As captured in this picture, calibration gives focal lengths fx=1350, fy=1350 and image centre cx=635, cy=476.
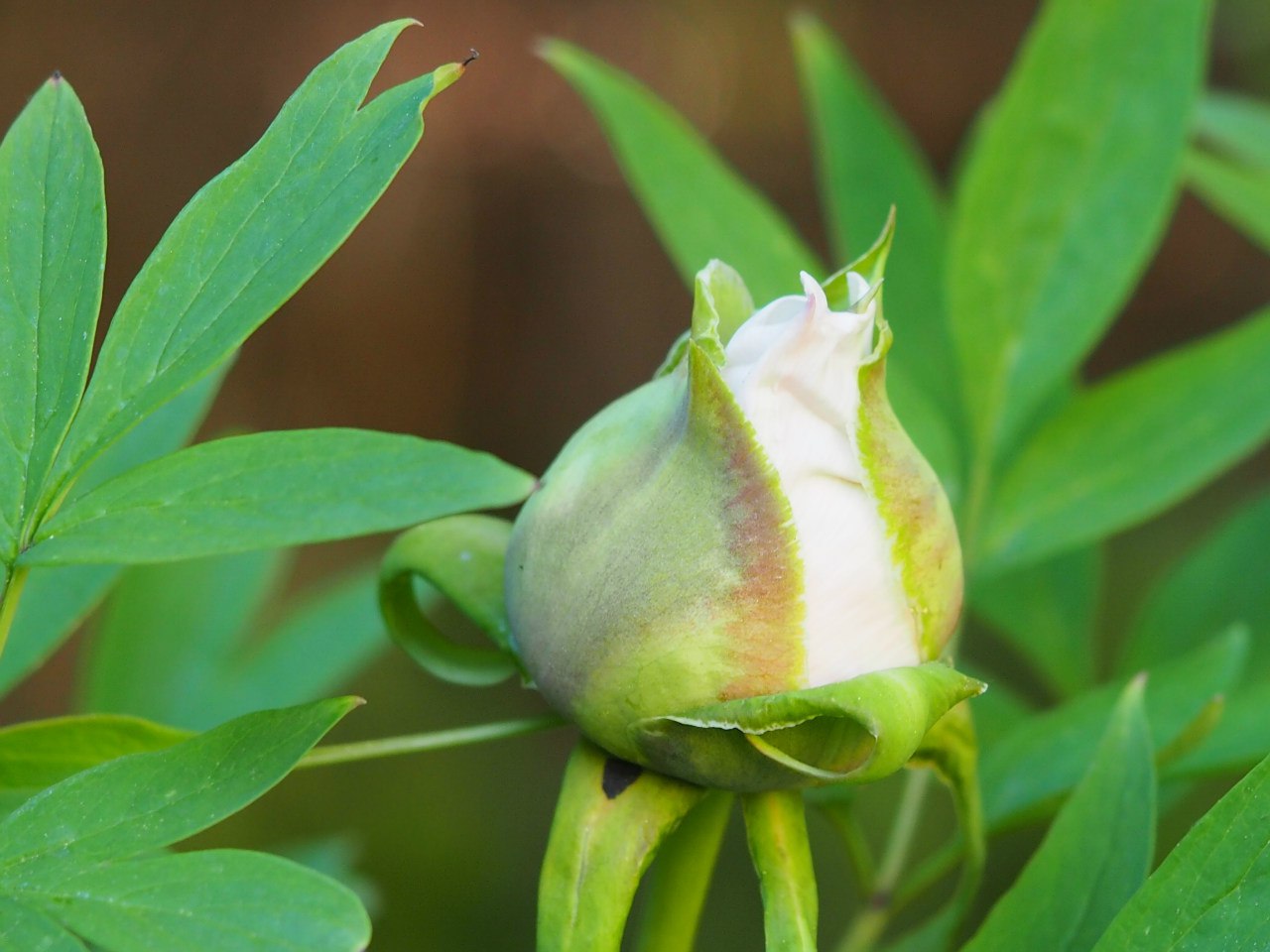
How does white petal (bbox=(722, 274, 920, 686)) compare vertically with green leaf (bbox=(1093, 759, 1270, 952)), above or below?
above

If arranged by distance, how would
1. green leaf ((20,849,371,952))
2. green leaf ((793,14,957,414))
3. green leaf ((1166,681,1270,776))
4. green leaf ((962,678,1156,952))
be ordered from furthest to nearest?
1. green leaf ((793,14,957,414))
2. green leaf ((1166,681,1270,776))
3. green leaf ((962,678,1156,952))
4. green leaf ((20,849,371,952))

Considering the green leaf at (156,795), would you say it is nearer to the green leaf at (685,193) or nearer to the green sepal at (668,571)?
the green sepal at (668,571)

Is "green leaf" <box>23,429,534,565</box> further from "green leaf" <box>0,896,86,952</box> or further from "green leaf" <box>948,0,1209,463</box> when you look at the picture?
"green leaf" <box>948,0,1209,463</box>

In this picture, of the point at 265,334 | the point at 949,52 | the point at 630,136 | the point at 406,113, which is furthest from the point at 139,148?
the point at 406,113

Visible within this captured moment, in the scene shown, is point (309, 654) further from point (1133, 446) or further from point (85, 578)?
point (1133, 446)

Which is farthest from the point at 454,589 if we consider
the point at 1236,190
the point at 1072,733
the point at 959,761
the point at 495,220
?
the point at 495,220

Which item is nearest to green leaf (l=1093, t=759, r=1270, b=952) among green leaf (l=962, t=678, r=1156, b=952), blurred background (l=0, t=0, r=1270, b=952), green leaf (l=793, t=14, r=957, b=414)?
green leaf (l=962, t=678, r=1156, b=952)

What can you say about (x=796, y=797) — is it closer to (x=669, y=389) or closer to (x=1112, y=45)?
(x=669, y=389)
